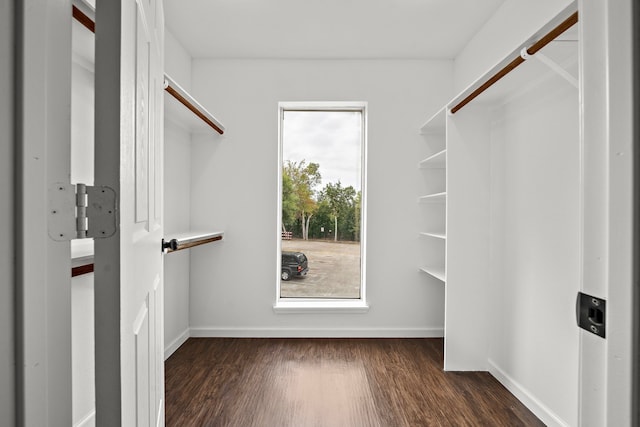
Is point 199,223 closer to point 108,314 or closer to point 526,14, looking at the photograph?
point 108,314

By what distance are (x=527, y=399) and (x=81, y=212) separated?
2.41 meters

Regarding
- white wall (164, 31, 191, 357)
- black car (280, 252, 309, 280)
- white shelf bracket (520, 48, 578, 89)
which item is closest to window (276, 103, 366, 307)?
black car (280, 252, 309, 280)

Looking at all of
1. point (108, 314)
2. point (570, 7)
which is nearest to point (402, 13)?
point (570, 7)

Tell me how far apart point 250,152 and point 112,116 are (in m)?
2.58

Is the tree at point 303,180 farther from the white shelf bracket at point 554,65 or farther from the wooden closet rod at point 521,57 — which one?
the white shelf bracket at point 554,65

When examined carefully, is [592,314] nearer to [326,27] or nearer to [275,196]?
[326,27]

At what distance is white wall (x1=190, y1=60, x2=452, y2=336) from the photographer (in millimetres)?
3111

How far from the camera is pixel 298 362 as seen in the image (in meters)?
2.61

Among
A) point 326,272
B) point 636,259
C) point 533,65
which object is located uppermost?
point 533,65

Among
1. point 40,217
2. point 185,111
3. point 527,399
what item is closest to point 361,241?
point 527,399

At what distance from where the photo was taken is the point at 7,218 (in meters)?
0.48

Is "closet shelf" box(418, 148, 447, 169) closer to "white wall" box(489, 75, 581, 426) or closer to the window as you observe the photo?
"white wall" box(489, 75, 581, 426)

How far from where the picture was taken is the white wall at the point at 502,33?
1.91 metres

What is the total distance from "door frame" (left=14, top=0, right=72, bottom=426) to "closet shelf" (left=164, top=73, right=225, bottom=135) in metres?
1.47
